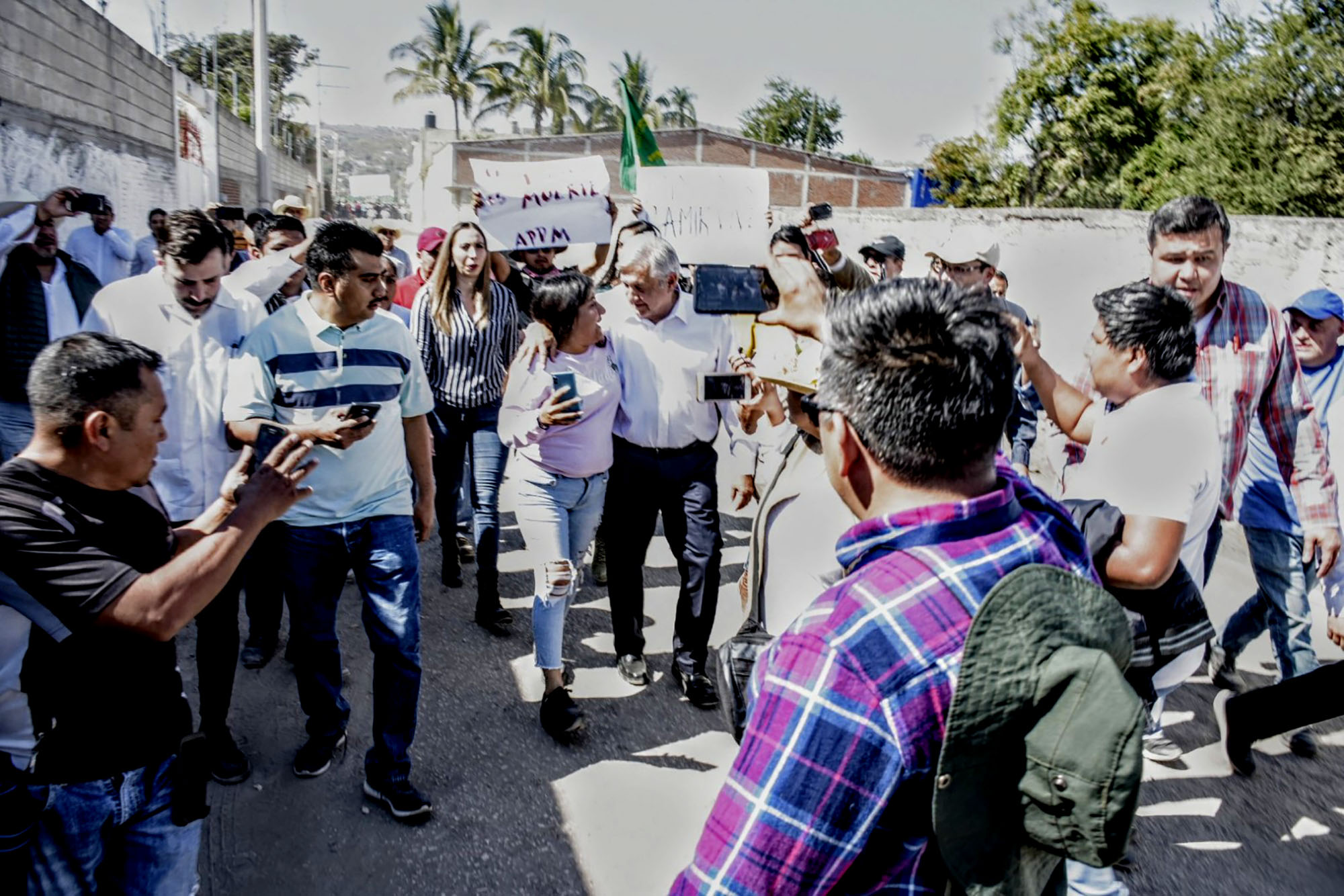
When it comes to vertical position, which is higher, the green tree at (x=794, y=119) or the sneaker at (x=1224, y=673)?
the green tree at (x=794, y=119)

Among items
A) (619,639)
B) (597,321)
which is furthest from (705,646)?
(597,321)

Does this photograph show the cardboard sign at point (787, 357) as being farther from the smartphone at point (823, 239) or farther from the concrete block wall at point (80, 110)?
the concrete block wall at point (80, 110)

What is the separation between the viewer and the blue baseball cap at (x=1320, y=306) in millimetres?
3996

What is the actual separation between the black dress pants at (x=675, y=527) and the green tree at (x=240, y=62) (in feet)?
192

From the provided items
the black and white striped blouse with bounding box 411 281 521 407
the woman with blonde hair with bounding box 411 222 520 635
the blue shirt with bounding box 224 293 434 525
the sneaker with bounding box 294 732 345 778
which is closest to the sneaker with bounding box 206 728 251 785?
the sneaker with bounding box 294 732 345 778

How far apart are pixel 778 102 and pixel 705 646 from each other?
163 ft

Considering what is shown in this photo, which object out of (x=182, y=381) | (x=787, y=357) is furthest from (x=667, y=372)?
(x=182, y=381)

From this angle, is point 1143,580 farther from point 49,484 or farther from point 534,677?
point 534,677

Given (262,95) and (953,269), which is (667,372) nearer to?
(953,269)

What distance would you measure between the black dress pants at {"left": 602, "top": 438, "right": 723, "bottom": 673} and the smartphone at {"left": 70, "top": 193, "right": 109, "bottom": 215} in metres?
3.60

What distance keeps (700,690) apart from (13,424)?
3390 mm

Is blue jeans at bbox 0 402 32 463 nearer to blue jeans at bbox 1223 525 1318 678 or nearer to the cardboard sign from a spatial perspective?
the cardboard sign

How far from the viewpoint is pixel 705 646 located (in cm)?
415

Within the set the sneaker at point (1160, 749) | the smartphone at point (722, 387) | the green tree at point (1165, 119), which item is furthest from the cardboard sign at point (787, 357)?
the green tree at point (1165, 119)
